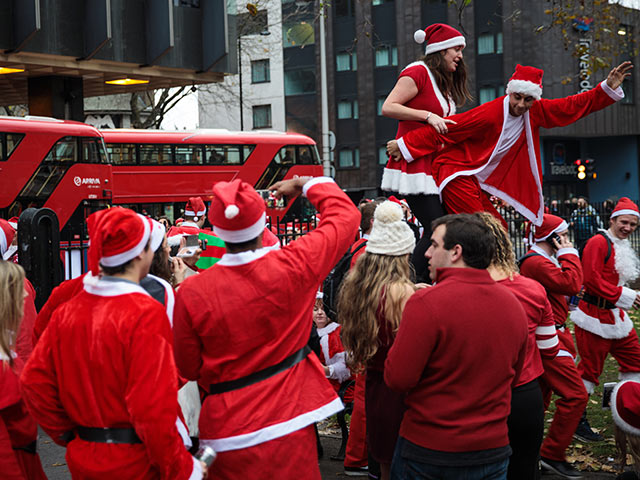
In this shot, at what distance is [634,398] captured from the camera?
458 cm

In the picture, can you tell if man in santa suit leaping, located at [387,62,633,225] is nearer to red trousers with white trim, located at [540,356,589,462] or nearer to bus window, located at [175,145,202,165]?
red trousers with white trim, located at [540,356,589,462]

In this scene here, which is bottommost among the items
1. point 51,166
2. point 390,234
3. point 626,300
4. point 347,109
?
point 626,300

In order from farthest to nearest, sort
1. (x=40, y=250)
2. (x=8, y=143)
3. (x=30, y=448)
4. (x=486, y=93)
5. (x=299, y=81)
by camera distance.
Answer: (x=299, y=81) < (x=486, y=93) < (x=8, y=143) < (x=40, y=250) < (x=30, y=448)

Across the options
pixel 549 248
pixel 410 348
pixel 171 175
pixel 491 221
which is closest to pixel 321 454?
pixel 549 248

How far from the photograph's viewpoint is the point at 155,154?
24.4 metres

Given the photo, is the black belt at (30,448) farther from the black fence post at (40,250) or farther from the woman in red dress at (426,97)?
the black fence post at (40,250)

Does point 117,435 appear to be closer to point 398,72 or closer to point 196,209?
point 196,209

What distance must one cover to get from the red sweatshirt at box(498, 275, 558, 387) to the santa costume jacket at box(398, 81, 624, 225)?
→ 706 millimetres

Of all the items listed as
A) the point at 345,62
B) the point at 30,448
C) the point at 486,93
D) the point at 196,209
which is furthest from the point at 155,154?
the point at 486,93

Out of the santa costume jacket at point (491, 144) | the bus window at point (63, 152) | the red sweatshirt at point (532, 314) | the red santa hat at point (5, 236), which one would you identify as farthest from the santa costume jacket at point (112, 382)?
the bus window at point (63, 152)

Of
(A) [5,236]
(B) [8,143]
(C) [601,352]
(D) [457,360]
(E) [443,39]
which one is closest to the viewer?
(D) [457,360]

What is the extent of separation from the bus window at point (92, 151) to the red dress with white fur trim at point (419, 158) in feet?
52.1

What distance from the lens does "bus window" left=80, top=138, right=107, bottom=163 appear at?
1977cm

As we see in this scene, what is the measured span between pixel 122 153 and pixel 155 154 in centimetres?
110
